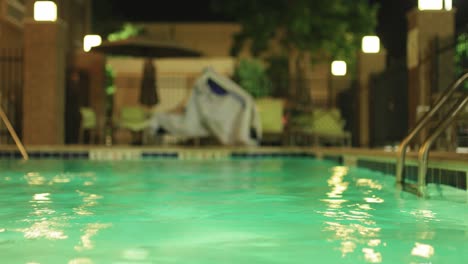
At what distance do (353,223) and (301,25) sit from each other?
64.3 ft

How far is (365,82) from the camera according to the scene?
1347 cm

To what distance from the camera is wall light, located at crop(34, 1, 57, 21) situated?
1237 cm

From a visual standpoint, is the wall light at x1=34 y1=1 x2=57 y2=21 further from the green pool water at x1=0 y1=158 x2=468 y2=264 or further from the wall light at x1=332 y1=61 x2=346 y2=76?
the wall light at x1=332 y1=61 x2=346 y2=76

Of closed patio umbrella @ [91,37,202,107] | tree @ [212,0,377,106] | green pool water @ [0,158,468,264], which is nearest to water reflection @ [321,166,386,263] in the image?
green pool water @ [0,158,468,264]

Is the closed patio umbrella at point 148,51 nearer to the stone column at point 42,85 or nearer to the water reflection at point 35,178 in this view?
A: the stone column at point 42,85

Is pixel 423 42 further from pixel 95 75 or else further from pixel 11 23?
pixel 11 23

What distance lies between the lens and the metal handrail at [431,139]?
14.3ft

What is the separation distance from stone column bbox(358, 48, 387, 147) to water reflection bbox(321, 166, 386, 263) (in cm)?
788

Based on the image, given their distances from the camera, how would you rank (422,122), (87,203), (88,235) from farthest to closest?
(422,122)
(87,203)
(88,235)

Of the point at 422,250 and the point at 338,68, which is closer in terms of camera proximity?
the point at 422,250

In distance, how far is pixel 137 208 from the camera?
4078mm

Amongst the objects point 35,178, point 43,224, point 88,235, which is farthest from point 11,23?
point 88,235

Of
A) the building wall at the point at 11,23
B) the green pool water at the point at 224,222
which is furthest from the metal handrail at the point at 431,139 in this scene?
the building wall at the point at 11,23

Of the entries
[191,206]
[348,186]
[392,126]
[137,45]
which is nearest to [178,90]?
[137,45]
